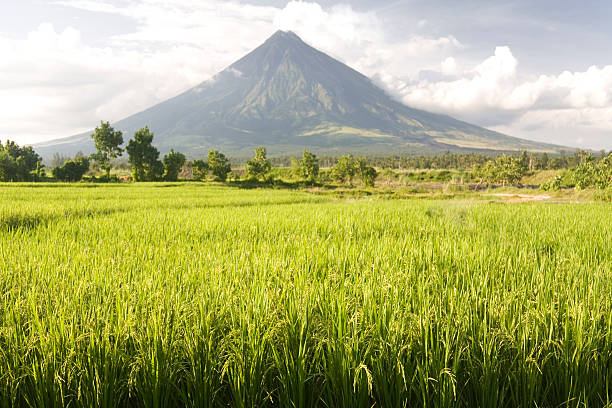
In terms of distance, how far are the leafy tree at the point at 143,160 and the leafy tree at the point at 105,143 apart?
7702 millimetres

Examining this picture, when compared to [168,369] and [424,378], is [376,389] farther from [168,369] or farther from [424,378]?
[168,369]

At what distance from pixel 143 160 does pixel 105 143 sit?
505 inches

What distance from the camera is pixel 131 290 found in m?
2.85

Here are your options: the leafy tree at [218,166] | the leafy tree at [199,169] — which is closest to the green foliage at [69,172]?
the leafy tree at [199,169]

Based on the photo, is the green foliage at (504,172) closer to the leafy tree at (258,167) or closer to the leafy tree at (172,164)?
the leafy tree at (258,167)

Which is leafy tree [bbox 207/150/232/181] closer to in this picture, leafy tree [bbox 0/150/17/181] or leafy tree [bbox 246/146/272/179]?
leafy tree [bbox 246/146/272/179]

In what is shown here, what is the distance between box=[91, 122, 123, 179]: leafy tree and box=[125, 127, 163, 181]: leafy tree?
303 inches

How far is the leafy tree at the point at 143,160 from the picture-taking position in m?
66.4

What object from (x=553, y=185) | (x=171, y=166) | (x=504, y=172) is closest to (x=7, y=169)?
(x=171, y=166)

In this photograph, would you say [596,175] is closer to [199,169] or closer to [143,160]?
[199,169]

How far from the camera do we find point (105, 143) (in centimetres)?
7231

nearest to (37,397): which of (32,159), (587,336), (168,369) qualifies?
(168,369)

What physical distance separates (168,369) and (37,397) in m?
0.73

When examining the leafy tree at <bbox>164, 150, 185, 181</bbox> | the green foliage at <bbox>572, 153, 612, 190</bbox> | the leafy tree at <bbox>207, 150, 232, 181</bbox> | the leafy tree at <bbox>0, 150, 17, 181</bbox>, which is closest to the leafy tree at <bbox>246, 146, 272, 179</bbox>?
the leafy tree at <bbox>207, 150, 232, 181</bbox>
